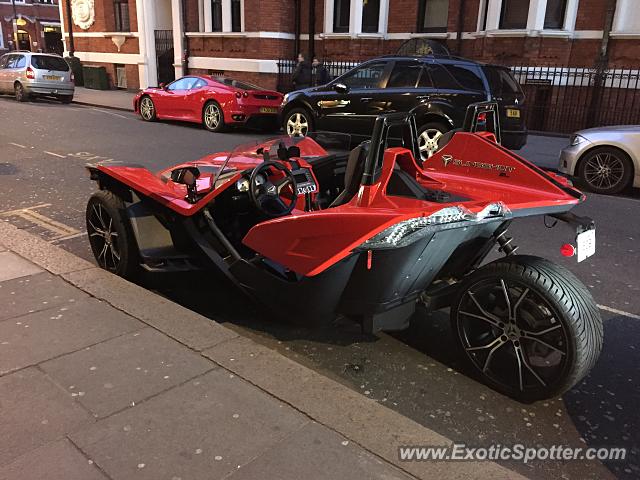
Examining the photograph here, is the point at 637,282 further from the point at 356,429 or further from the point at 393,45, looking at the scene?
the point at 393,45

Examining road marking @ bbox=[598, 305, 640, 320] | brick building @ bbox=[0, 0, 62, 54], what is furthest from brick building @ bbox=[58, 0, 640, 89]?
brick building @ bbox=[0, 0, 62, 54]

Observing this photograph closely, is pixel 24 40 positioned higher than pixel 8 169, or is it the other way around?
pixel 24 40

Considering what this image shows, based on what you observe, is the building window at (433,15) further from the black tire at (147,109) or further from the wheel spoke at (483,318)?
the wheel spoke at (483,318)

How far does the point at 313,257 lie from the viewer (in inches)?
122

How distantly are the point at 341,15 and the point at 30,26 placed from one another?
45180mm

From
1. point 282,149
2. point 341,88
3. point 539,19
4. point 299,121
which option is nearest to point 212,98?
point 299,121

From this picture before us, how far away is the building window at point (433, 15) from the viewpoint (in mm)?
18094

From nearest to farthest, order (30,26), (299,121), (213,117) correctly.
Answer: (299,121)
(213,117)
(30,26)

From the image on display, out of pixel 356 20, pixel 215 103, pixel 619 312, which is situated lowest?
pixel 619 312

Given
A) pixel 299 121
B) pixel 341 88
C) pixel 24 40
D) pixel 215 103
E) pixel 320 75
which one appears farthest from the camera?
pixel 24 40

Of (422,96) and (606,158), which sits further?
(422,96)

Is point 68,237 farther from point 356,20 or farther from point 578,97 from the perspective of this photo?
point 356,20

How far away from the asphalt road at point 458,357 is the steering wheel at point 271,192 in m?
0.67

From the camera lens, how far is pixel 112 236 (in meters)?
4.54
